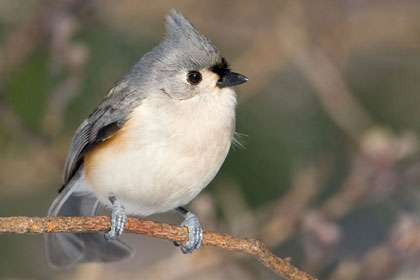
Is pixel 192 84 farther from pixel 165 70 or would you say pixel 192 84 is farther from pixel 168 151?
pixel 168 151

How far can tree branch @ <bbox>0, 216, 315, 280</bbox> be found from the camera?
1.69 meters

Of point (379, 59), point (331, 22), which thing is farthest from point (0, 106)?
point (379, 59)

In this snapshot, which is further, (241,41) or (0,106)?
(241,41)

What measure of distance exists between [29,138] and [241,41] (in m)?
1.52

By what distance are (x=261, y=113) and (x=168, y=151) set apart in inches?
61.2

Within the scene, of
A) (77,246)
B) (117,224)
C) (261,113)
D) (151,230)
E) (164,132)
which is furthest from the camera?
(261,113)

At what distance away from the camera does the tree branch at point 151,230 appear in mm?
1689

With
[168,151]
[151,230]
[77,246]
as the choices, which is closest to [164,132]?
[168,151]

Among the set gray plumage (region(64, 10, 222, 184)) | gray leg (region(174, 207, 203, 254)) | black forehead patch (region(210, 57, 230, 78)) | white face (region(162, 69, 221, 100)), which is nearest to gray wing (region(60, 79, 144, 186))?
gray plumage (region(64, 10, 222, 184))

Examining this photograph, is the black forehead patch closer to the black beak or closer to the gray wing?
the black beak

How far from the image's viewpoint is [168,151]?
2.24 meters

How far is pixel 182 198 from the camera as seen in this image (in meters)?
2.41

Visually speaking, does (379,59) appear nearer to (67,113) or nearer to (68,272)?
(67,113)

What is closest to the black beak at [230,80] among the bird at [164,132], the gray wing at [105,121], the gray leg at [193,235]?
the bird at [164,132]
